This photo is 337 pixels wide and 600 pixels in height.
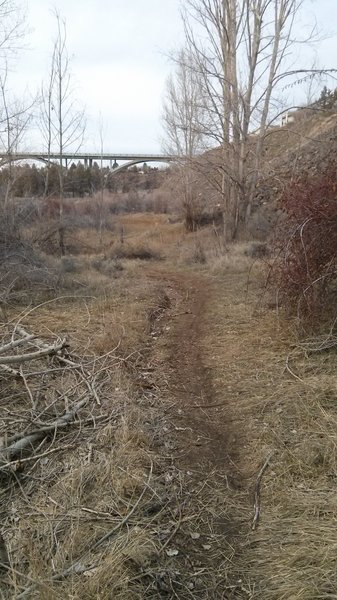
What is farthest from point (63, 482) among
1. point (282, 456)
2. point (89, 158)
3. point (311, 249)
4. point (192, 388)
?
point (89, 158)

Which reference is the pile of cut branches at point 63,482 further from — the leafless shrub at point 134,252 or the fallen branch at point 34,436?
the leafless shrub at point 134,252

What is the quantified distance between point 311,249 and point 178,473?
11.1 ft

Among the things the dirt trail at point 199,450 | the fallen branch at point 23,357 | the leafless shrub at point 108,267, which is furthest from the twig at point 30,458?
the leafless shrub at point 108,267

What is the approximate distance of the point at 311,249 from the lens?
5.48 m

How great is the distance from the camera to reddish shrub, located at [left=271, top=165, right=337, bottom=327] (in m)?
5.25

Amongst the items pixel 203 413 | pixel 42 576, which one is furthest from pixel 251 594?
pixel 203 413

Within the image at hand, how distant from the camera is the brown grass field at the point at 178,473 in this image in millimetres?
2330

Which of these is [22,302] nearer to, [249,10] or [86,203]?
[249,10]

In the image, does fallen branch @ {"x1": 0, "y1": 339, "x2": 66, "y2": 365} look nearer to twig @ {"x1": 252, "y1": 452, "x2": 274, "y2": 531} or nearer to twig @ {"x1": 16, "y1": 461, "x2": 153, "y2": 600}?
twig @ {"x1": 16, "y1": 461, "x2": 153, "y2": 600}

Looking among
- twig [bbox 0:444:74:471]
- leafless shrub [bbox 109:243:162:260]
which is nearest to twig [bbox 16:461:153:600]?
twig [bbox 0:444:74:471]

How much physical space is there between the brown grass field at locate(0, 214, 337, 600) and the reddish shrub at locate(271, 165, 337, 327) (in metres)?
0.50

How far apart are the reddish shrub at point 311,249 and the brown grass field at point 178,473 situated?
503mm

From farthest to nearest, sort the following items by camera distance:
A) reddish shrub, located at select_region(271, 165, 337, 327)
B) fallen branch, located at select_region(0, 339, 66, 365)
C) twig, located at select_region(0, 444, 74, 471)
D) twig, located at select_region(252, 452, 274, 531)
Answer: reddish shrub, located at select_region(271, 165, 337, 327) → fallen branch, located at select_region(0, 339, 66, 365) → twig, located at select_region(0, 444, 74, 471) → twig, located at select_region(252, 452, 274, 531)

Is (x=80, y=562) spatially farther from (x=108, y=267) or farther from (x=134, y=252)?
(x=134, y=252)
